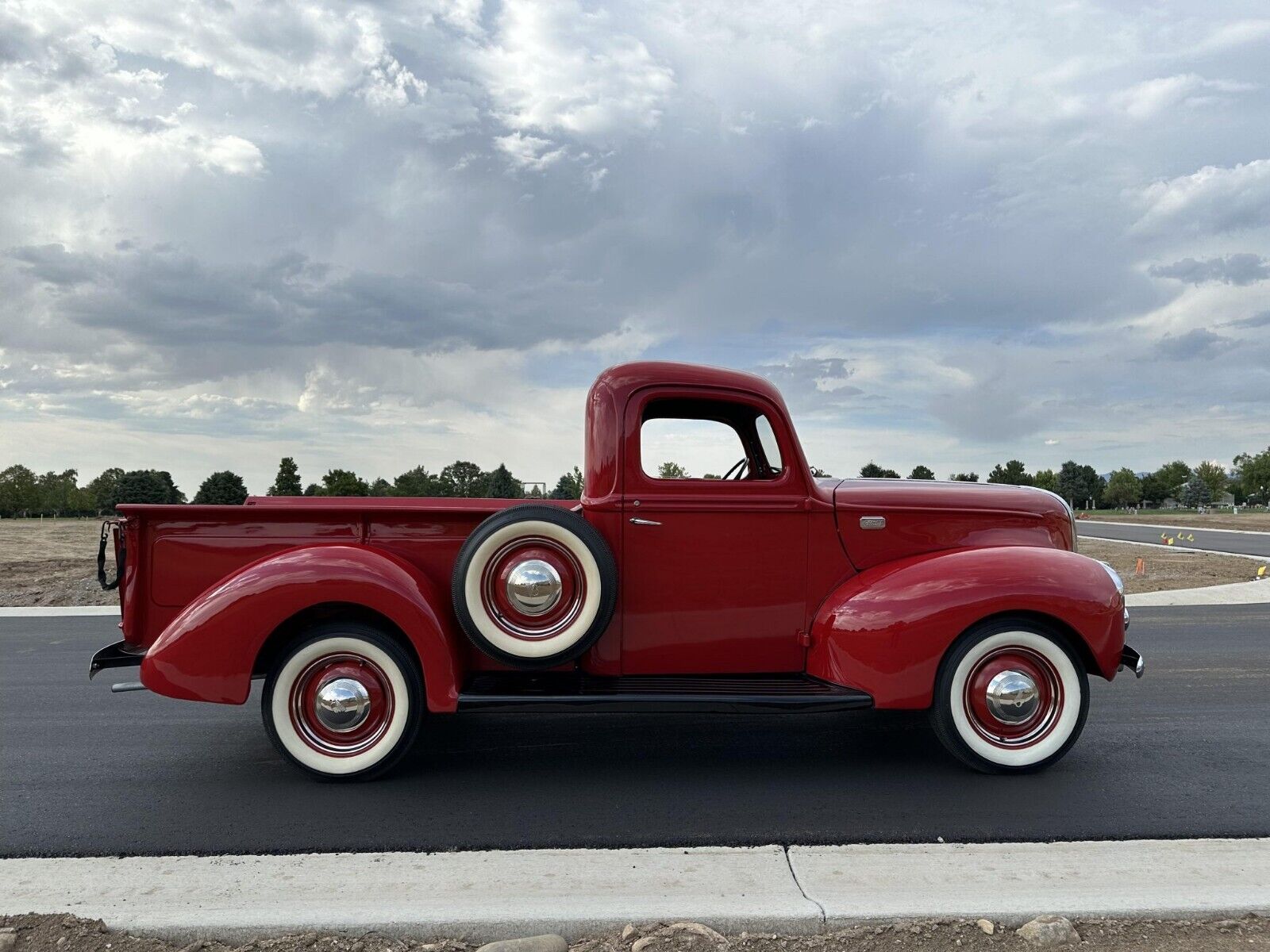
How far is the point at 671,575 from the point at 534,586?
30.4 inches

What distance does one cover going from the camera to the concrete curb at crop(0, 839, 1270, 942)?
296 cm

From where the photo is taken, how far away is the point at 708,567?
465 cm

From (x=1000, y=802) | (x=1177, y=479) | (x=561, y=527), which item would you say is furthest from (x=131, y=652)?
(x=1177, y=479)

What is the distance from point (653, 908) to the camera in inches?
119

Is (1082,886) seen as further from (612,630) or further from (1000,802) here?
(612,630)

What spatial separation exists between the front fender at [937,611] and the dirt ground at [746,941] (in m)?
1.51

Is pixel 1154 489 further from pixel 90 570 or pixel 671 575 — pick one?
pixel 671 575

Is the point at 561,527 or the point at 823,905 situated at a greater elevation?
the point at 561,527

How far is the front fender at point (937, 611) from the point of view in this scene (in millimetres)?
4340

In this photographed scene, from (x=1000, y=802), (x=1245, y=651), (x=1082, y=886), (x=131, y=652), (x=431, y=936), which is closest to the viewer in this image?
(x=431, y=936)

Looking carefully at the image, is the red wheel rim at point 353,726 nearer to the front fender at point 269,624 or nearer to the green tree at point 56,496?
the front fender at point 269,624

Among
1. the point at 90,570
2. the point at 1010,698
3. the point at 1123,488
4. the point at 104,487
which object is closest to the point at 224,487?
the point at 90,570

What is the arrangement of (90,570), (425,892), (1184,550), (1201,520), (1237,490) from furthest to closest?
1. (1237,490)
2. (1201,520)
3. (1184,550)
4. (90,570)
5. (425,892)

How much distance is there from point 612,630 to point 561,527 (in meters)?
0.71
